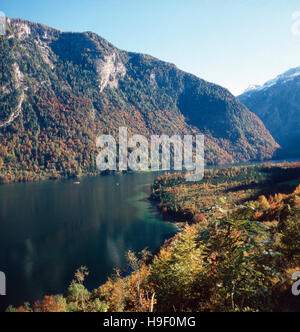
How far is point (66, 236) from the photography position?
62.3 meters

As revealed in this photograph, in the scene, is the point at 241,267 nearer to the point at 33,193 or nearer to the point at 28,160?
the point at 33,193

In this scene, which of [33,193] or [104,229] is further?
[33,193]

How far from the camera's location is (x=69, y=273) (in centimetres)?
4353

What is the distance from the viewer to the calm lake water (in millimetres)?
42000

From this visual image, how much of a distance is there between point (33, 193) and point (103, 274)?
87.7 meters

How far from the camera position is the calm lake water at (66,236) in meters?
42.0

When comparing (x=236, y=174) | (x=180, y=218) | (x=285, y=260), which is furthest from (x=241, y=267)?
(x=236, y=174)

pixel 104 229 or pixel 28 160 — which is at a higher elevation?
pixel 28 160
